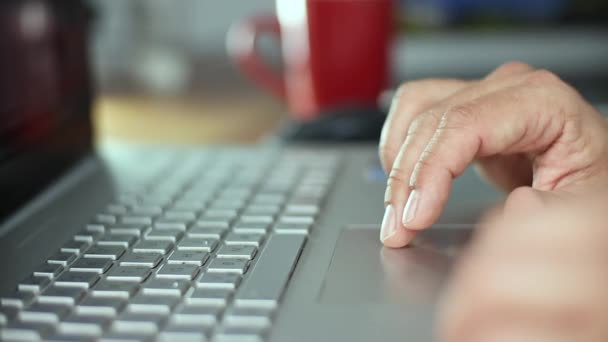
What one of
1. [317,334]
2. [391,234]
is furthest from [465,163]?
[317,334]

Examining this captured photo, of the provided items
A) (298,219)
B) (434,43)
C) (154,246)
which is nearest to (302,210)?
(298,219)

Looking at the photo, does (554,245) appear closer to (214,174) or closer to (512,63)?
(512,63)

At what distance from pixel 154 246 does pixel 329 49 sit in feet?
1.64

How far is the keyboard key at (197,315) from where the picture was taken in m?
0.38

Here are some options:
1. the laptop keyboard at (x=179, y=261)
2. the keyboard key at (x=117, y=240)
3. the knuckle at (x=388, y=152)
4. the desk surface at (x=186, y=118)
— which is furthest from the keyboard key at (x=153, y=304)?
the desk surface at (x=186, y=118)

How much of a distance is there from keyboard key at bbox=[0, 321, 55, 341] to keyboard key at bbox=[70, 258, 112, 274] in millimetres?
75

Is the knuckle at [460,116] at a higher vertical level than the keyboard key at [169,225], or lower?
higher

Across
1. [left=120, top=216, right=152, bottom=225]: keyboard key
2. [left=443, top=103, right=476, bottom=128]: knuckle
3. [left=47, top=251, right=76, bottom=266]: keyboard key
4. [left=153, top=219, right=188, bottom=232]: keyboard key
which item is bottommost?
[left=120, top=216, right=152, bottom=225]: keyboard key

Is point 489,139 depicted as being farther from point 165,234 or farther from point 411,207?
point 165,234

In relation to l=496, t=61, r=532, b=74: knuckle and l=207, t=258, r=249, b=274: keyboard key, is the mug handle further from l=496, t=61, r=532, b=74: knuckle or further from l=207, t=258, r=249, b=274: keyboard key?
l=207, t=258, r=249, b=274: keyboard key

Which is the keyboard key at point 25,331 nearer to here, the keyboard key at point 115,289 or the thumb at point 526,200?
the keyboard key at point 115,289

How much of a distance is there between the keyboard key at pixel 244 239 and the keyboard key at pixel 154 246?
37mm

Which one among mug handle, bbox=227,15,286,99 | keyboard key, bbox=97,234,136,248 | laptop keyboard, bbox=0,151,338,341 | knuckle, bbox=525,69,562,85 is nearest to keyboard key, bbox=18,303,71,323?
laptop keyboard, bbox=0,151,338,341

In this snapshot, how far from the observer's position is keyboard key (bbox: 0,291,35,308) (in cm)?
41
